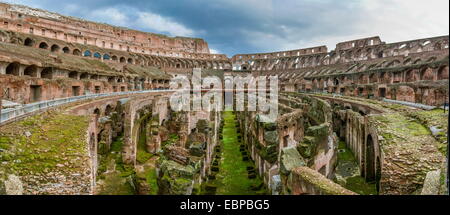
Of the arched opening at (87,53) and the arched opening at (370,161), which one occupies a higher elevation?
the arched opening at (87,53)

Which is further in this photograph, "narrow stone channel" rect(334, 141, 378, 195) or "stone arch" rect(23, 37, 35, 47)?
"stone arch" rect(23, 37, 35, 47)

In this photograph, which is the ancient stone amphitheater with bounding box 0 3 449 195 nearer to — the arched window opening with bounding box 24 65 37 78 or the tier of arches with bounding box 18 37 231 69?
the arched window opening with bounding box 24 65 37 78

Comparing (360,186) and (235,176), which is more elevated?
(360,186)

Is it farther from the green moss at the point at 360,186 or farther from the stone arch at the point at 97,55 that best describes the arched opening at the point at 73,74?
the green moss at the point at 360,186

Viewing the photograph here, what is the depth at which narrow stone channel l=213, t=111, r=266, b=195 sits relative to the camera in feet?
34.4

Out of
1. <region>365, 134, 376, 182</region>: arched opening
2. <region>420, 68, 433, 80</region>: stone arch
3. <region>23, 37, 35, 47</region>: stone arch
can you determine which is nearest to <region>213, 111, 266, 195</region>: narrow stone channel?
<region>365, 134, 376, 182</region>: arched opening

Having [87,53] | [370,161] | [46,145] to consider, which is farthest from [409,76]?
[87,53]

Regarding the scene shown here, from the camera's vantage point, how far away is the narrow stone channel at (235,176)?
10.5 m

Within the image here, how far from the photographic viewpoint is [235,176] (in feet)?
39.6

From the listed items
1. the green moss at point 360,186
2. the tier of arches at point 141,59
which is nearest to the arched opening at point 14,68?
the tier of arches at point 141,59

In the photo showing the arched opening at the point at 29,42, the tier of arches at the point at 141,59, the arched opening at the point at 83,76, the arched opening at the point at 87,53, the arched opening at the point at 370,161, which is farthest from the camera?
the arched opening at the point at 87,53

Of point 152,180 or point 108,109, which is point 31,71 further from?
point 152,180

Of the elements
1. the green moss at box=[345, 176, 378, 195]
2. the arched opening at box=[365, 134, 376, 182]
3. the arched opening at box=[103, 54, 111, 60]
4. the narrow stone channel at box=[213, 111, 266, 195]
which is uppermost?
the arched opening at box=[103, 54, 111, 60]
